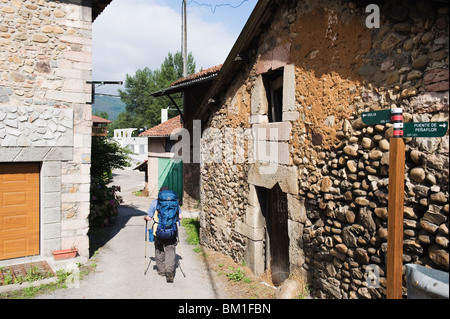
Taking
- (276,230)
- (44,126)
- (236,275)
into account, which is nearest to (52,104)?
(44,126)

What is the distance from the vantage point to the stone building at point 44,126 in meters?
6.07

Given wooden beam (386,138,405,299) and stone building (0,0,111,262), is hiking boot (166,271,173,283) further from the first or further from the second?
wooden beam (386,138,405,299)

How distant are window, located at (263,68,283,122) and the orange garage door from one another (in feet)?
14.9

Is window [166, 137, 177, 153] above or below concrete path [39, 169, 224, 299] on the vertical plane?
above

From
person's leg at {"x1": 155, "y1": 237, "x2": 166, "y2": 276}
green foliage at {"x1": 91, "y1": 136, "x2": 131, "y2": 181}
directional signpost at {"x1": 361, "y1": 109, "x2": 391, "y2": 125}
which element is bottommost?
person's leg at {"x1": 155, "y1": 237, "x2": 166, "y2": 276}

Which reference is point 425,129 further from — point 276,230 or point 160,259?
point 160,259

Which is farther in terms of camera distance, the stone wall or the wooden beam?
the stone wall

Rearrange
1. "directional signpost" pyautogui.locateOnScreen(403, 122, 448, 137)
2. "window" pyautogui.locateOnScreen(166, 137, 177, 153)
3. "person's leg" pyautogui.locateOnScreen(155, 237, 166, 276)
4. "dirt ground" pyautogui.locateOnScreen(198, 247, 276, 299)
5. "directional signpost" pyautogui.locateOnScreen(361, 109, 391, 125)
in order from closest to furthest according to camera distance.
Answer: "directional signpost" pyautogui.locateOnScreen(403, 122, 448, 137), "directional signpost" pyautogui.locateOnScreen(361, 109, 391, 125), "dirt ground" pyautogui.locateOnScreen(198, 247, 276, 299), "person's leg" pyautogui.locateOnScreen(155, 237, 166, 276), "window" pyautogui.locateOnScreen(166, 137, 177, 153)

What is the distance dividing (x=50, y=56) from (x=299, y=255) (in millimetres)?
5699

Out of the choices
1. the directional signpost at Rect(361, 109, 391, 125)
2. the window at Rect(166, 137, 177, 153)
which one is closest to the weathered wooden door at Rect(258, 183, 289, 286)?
the directional signpost at Rect(361, 109, 391, 125)

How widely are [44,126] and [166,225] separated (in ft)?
9.98

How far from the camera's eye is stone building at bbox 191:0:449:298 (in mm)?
3189

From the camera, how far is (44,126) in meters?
6.34

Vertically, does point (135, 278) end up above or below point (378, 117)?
below
